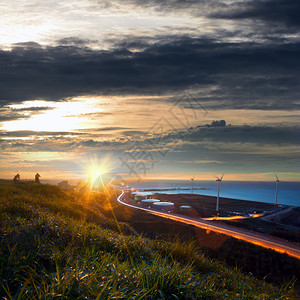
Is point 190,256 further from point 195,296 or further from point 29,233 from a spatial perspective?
point 29,233

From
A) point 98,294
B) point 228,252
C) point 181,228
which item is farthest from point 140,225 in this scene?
point 98,294

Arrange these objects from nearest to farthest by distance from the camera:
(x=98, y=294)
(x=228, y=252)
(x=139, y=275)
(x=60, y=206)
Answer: (x=98, y=294) → (x=139, y=275) → (x=60, y=206) → (x=228, y=252)

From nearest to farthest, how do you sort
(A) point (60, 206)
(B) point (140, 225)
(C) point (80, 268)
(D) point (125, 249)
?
(C) point (80, 268)
(D) point (125, 249)
(A) point (60, 206)
(B) point (140, 225)

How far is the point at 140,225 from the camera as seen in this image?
4169 cm

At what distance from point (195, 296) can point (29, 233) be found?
25.9ft

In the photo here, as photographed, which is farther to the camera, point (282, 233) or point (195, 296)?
point (282, 233)

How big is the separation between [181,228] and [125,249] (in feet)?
104

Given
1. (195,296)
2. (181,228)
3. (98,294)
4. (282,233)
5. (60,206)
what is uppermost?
(98,294)

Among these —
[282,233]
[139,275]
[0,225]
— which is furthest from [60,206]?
[282,233]

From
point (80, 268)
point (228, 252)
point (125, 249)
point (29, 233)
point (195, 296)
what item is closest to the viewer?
point (195, 296)

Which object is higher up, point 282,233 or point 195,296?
point 195,296

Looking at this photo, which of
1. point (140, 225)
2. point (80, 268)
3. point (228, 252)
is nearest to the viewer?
point (80, 268)

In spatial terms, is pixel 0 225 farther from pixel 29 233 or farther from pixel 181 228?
pixel 181 228

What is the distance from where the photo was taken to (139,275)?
26.5 ft
